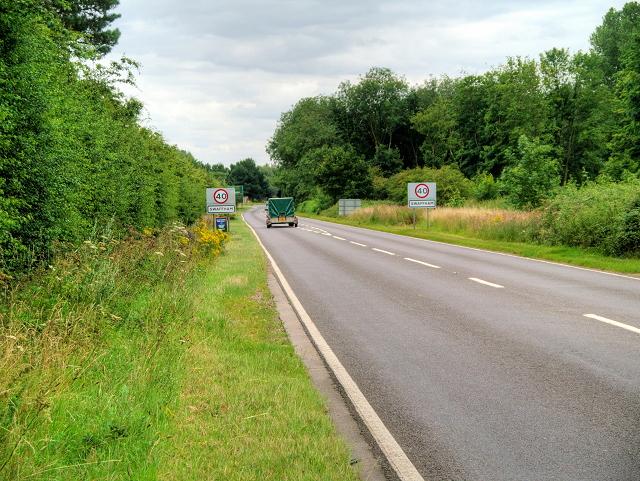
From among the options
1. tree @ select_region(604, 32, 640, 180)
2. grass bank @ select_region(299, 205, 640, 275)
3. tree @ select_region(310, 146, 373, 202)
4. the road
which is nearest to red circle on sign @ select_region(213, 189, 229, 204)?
grass bank @ select_region(299, 205, 640, 275)

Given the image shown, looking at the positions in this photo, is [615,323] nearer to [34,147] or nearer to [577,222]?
[34,147]

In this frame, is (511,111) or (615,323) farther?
(511,111)

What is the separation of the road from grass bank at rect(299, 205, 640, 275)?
2716 millimetres

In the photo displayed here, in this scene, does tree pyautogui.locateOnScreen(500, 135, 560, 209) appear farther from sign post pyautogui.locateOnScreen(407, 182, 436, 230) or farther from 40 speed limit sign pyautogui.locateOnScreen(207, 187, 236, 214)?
40 speed limit sign pyautogui.locateOnScreen(207, 187, 236, 214)

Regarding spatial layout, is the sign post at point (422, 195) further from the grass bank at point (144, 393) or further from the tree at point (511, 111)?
the tree at point (511, 111)

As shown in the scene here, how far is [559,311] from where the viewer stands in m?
8.43

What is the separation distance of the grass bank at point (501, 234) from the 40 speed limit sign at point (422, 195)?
1.35m

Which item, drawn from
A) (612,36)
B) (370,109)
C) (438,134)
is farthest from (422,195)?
(370,109)

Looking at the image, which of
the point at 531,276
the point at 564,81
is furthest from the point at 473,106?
the point at 531,276

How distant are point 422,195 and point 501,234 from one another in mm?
9222

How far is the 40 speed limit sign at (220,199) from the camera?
71.9ft

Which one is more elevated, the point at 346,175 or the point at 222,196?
the point at 346,175

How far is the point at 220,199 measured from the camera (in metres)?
22.3

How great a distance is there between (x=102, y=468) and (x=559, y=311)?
7.50 metres
